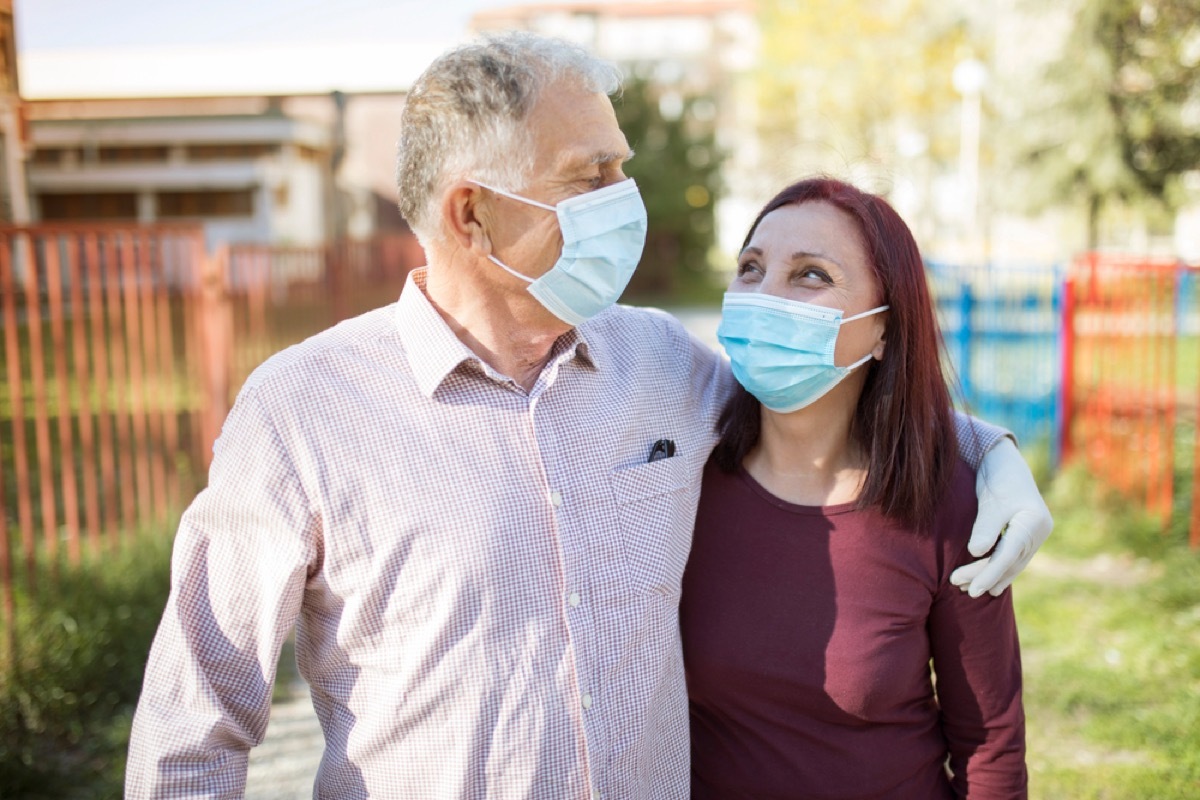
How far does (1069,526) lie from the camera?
22.2 feet

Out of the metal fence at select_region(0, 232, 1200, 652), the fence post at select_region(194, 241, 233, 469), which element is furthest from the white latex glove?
the fence post at select_region(194, 241, 233, 469)

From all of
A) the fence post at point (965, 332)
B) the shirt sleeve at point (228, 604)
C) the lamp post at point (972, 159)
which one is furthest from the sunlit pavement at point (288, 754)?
the lamp post at point (972, 159)

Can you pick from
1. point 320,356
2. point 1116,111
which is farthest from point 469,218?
point 1116,111

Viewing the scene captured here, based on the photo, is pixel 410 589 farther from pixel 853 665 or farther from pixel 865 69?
pixel 865 69

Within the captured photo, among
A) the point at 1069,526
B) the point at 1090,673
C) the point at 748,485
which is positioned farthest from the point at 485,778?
the point at 1069,526

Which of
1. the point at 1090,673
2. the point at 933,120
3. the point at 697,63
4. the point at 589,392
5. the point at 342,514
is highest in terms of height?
the point at 697,63

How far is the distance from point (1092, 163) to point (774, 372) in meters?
14.7

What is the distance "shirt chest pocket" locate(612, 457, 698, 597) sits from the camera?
2.05m

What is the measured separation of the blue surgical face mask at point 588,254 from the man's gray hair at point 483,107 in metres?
0.06

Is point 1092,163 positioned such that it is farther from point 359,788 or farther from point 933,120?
point 359,788

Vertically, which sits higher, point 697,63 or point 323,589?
point 697,63

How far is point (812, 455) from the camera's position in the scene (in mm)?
2377

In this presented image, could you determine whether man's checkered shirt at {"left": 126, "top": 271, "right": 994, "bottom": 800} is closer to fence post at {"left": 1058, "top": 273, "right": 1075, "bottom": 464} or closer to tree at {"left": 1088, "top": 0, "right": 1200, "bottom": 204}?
fence post at {"left": 1058, "top": 273, "right": 1075, "bottom": 464}

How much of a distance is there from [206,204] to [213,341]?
26.2 meters
